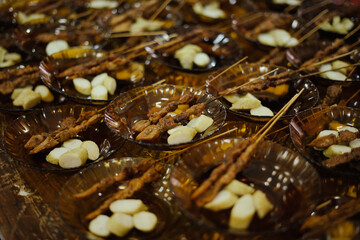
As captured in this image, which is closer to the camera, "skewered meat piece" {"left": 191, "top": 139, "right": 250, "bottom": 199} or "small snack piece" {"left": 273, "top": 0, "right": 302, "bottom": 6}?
"skewered meat piece" {"left": 191, "top": 139, "right": 250, "bottom": 199}

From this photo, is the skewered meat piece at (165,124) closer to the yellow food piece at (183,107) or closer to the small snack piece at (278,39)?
the yellow food piece at (183,107)

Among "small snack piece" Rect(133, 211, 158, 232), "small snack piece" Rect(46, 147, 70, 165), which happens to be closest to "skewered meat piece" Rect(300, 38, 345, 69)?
"small snack piece" Rect(133, 211, 158, 232)

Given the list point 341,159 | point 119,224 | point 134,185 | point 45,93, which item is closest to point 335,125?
point 341,159

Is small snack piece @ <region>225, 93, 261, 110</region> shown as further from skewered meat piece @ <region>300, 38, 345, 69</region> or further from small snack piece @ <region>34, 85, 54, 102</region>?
small snack piece @ <region>34, 85, 54, 102</region>

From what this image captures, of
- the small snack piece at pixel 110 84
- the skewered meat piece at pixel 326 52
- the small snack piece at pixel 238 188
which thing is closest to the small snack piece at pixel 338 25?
the skewered meat piece at pixel 326 52

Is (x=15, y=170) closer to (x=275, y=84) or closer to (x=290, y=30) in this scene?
(x=275, y=84)

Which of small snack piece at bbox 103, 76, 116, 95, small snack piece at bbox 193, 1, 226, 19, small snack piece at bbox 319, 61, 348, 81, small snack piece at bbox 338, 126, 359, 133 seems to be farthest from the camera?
small snack piece at bbox 193, 1, 226, 19

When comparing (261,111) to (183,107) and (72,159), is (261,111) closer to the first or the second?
(183,107)
